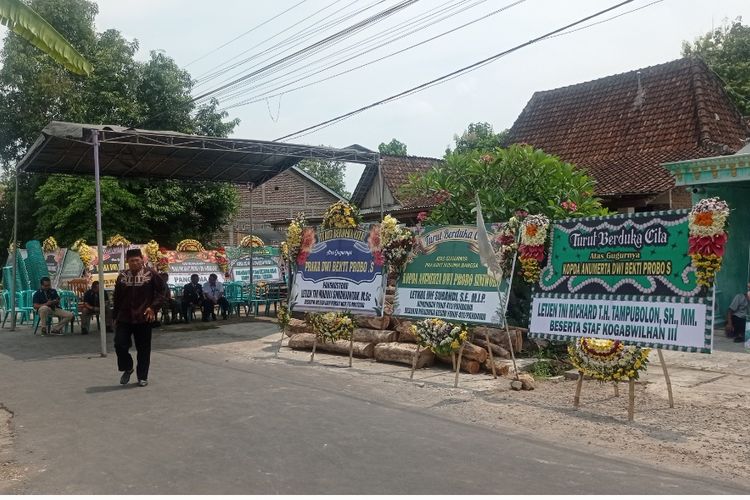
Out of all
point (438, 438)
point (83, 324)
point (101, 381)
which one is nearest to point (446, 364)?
point (438, 438)

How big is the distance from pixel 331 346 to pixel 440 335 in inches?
137

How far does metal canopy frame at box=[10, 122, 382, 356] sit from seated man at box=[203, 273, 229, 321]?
318cm

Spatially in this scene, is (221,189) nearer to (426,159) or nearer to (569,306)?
(426,159)

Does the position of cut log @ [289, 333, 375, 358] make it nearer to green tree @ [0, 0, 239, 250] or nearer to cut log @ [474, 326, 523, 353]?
cut log @ [474, 326, 523, 353]

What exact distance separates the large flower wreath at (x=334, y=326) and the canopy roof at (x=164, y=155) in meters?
5.50

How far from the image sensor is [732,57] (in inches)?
1096

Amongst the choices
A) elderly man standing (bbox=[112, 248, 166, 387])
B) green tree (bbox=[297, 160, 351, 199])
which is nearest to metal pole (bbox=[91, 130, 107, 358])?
elderly man standing (bbox=[112, 248, 166, 387])

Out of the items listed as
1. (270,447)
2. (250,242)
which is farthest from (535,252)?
(250,242)

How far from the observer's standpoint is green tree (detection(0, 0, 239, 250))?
79.5ft

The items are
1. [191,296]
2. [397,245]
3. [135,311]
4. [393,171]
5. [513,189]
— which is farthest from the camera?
[393,171]

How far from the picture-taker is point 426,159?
31.4 metres

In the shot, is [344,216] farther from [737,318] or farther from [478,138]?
[478,138]

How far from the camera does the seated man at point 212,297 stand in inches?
701

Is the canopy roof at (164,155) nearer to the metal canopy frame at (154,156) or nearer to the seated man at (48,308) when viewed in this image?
the metal canopy frame at (154,156)
